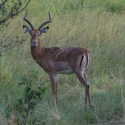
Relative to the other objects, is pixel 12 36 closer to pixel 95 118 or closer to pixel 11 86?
pixel 11 86

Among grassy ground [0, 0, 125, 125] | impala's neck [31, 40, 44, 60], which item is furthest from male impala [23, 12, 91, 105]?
grassy ground [0, 0, 125, 125]

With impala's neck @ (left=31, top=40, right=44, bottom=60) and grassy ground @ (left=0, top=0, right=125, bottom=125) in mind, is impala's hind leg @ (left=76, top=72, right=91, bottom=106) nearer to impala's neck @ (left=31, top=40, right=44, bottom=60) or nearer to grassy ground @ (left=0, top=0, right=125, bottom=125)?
grassy ground @ (left=0, top=0, right=125, bottom=125)

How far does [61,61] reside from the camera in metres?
6.69

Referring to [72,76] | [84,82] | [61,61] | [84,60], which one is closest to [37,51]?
[61,61]

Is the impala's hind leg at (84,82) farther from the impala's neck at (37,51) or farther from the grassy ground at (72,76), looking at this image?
the impala's neck at (37,51)

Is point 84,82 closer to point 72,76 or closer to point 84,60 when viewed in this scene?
point 84,60

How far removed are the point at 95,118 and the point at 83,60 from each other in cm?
135

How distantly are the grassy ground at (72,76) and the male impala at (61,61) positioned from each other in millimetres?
208

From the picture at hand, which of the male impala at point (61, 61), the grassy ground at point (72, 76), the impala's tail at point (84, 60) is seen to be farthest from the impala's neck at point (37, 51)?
the impala's tail at point (84, 60)

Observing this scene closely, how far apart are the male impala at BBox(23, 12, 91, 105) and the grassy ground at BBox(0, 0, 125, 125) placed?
208mm

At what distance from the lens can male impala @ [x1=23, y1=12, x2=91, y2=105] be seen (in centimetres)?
646

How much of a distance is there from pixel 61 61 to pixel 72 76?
701 millimetres

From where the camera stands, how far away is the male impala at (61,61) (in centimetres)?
646

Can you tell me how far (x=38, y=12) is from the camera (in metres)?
12.3
